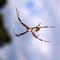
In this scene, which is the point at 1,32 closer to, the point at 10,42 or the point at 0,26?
the point at 0,26

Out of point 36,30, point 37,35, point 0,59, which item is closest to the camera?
point 36,30

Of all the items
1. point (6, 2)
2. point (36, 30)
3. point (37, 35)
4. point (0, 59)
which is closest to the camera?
point (36, 30)

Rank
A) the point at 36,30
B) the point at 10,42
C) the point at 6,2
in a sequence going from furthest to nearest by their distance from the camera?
1. the point at 6,2
2. the point at 10,42
3. the point at 36,30

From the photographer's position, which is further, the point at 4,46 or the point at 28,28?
the point at 4,46

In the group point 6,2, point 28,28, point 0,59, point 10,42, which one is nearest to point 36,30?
point 28,28

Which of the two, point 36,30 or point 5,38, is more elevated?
point 36,30

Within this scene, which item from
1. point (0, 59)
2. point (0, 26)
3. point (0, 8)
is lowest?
point (0, 59)

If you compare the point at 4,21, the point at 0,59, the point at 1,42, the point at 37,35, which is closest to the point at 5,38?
the point at 1,42

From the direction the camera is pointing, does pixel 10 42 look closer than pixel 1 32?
Yes

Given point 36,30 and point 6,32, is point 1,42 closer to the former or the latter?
point 6,32
